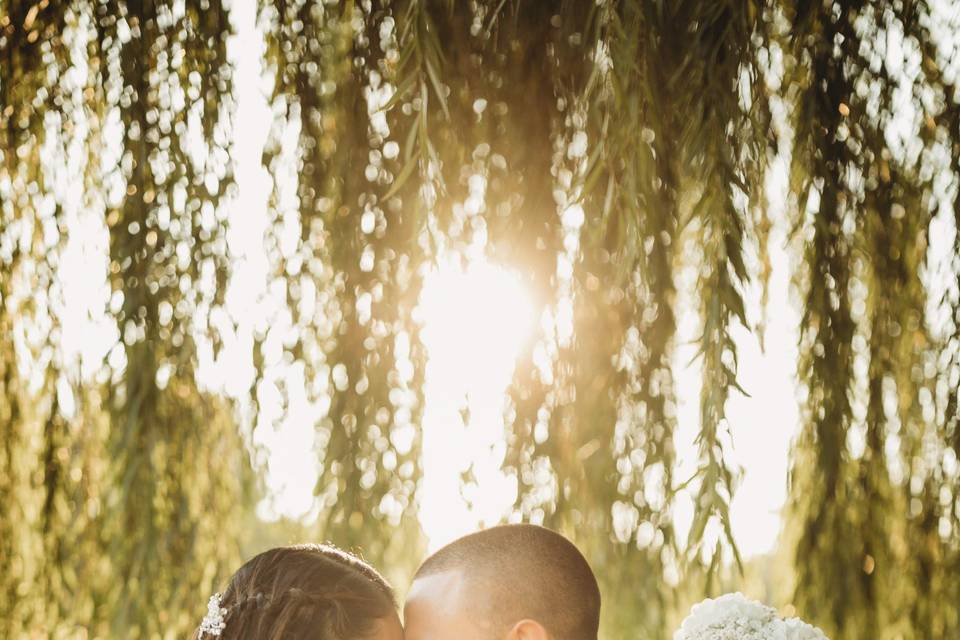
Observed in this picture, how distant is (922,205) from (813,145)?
302 mm

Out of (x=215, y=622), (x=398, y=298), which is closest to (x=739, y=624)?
(x=215, y=622)

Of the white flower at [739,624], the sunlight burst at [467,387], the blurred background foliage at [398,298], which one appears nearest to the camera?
the white flower at [739,624]

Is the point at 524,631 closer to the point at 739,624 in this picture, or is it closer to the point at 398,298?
the point at 739,624

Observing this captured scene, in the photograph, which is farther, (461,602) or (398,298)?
(398,298)

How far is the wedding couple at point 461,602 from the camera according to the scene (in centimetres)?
185

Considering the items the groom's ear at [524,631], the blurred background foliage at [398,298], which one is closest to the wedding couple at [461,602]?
the groom's ear at [524,631]

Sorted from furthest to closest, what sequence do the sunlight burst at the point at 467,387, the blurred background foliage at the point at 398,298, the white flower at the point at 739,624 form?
the sunlight burst at the point at 467,387, the blurred background foliage at the point at 398,298, the white flower at the point at 739,624

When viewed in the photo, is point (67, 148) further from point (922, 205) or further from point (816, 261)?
point (922, 205)

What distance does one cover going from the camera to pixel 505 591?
1871mm

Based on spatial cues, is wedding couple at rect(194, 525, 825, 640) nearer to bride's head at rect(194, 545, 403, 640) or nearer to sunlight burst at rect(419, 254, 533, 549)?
bride's head at rect(194, 545, 403, 640)

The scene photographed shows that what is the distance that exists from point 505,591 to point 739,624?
1.21ft

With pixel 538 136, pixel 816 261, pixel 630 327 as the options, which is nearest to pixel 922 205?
pixel 816 261

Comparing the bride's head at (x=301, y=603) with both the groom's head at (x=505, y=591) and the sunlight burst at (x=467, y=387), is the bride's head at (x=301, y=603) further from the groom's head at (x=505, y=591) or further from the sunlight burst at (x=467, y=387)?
the sunlight burst at (x=467, y=387)

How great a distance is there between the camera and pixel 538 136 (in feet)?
8.59
